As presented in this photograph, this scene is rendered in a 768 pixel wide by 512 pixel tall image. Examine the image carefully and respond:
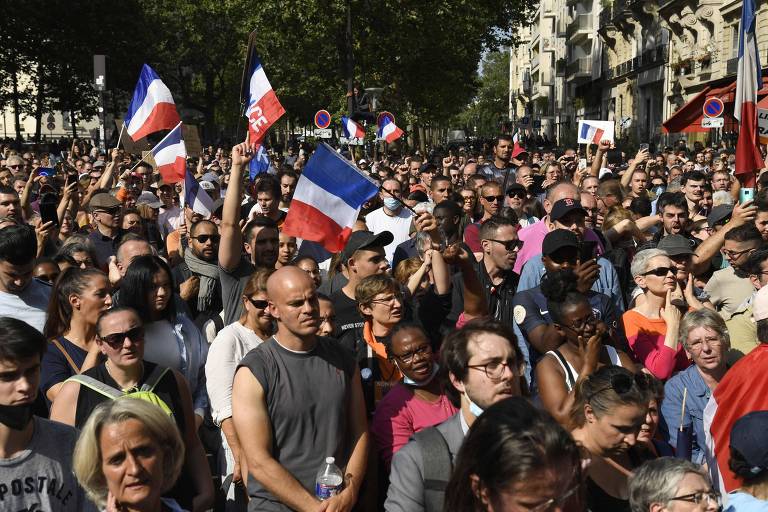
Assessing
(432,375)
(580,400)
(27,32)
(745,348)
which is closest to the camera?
(580,400)

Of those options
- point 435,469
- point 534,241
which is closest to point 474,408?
point 435,469

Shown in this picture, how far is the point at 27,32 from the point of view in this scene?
39812 millimetres

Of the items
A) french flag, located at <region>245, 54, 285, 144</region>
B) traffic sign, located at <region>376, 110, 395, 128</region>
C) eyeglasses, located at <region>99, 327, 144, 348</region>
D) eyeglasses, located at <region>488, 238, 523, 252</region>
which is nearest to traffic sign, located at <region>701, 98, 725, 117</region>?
french flag, located at <region>245, 54, 285, 144</region>

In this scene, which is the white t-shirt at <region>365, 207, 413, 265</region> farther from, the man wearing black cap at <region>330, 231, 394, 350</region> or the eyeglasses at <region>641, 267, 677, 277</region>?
the eyeglasses at <region>641, 267, 677, 277</region>

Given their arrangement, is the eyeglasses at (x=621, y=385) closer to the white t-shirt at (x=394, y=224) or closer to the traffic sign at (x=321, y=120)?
the white t-shirt at (x=394, y=224)

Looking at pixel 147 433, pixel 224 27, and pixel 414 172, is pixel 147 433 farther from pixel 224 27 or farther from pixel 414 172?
pixel 224 27

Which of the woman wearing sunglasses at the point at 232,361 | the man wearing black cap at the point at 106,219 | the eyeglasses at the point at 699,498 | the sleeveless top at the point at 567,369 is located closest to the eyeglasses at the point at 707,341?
the sleeveless top at the point at 567,369

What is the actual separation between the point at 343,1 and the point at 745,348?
3197 cm

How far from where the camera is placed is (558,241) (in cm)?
589

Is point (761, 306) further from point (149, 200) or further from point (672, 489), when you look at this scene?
point (149, 200)

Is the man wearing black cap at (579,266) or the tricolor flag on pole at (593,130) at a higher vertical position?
the tricolor flag on pole at (593,130)

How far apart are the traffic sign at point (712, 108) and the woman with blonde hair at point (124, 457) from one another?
38.7 ft

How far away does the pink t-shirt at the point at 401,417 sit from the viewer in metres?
4.53

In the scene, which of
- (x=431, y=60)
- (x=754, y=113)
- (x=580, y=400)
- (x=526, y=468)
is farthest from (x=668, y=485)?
(x=431, y=60)
